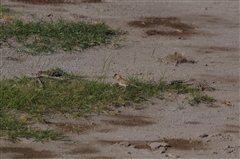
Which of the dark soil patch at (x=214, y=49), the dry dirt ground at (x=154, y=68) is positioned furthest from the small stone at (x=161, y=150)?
the dark soil patch at (x=214, y=49)

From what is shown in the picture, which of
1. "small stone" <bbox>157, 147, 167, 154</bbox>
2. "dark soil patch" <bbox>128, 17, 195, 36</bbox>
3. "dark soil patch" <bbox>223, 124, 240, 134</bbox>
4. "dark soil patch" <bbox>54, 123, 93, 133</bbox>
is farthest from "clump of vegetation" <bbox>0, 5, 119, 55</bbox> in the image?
"small stone" <bbox>157, 147, 167, 154</bbox>

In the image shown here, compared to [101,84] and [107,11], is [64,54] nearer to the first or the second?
[101,84]

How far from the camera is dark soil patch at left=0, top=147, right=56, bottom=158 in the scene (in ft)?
19.2

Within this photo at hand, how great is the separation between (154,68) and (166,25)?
1.93 m

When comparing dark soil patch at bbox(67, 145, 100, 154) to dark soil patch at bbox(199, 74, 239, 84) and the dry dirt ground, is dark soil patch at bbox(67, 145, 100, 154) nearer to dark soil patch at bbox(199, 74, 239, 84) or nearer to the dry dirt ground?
the dry dirt ground

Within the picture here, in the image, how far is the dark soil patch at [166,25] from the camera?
389 inches

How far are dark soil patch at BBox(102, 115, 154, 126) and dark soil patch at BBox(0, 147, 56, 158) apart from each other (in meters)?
1.00

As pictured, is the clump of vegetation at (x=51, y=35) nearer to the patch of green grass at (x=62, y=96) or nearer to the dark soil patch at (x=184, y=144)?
the patch of green grass at (x=62, y=96)

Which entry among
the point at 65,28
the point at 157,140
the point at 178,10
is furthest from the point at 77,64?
the point at 178,10

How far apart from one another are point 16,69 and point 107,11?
282cm

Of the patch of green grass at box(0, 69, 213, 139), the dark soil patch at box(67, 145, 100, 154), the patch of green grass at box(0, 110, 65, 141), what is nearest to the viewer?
the dark soil patch at box(67, 145, 100, 154)

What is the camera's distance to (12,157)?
5793mm

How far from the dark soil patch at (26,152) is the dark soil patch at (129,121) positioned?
1.00 meters

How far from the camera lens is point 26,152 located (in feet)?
19.3
